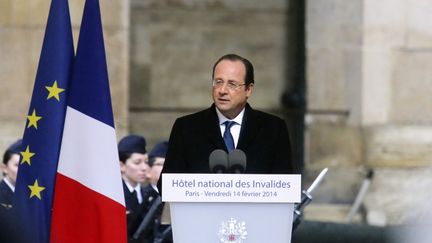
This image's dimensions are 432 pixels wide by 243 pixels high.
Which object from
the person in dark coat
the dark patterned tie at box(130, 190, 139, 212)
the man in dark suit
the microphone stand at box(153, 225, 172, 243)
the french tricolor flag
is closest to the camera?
the man in dark suit

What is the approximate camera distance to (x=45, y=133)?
9.00 m

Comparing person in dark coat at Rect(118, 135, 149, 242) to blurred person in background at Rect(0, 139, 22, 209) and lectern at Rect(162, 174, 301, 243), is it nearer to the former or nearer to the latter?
blurred person in background at Rect(0, 139, 22, 209)

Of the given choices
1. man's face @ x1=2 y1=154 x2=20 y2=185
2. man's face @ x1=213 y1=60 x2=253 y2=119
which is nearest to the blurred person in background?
man's face @ x1=2 y1=154 x2=20 y2=185

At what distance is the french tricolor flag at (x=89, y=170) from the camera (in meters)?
8.84

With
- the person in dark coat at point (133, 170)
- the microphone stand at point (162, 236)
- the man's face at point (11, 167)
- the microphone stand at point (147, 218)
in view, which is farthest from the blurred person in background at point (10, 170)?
the microphone stand at point (162, 236)

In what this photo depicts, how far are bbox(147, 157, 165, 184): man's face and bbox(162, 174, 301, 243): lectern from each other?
479 centimetres

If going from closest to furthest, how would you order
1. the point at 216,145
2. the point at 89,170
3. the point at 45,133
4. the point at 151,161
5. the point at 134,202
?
the point at 216,145, the point at 89,170, the point at 45,133, the point at 134,202, the point at 151,161

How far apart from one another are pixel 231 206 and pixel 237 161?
216 mm

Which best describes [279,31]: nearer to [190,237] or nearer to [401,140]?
[401,140]

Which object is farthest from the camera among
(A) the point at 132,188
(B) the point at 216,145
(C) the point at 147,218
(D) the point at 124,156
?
(D) the point at 124,156

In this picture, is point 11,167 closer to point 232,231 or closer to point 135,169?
point 135,169

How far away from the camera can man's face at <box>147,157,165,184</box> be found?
12.1 meters

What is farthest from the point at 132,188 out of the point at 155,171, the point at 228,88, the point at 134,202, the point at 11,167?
the point at 228,88

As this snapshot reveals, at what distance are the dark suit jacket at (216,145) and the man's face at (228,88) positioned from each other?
17cm
